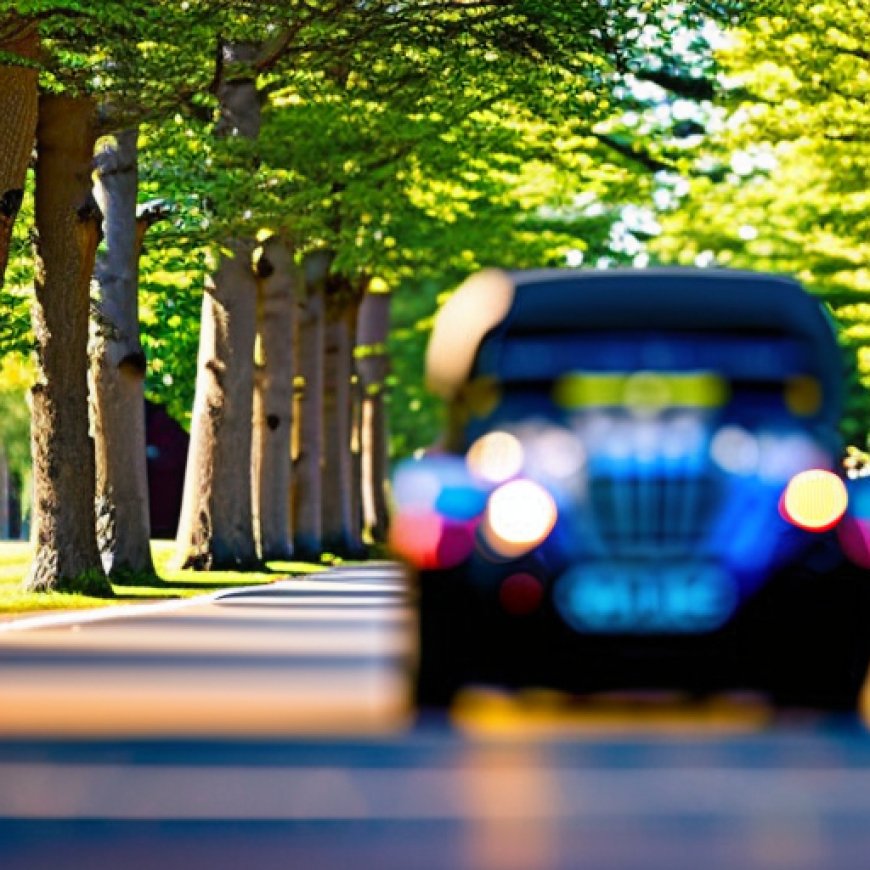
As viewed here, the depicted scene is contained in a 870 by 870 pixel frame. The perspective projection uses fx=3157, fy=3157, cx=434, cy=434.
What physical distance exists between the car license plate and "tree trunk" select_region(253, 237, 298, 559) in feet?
134

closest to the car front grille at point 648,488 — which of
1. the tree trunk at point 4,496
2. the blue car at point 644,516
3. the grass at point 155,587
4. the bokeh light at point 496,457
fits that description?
the blue car at point 644,516

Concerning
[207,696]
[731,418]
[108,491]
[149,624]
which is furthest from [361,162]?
[731,418]

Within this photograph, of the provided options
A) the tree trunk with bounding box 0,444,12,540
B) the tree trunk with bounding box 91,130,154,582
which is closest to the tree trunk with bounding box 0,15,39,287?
the tree trunk with bounding box 91,130,154,582

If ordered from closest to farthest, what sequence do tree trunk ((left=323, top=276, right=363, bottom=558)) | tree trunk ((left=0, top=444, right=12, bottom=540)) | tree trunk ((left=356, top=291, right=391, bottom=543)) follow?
tree trunk ((left=323, top=276, right=363, bottom=558)) < tree trunk ((left=356, top=291, right=391, bottom=543)) < tree trunk ((left=0, top=444, right=12, bottom=540))

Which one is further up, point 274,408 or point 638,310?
point 274,408

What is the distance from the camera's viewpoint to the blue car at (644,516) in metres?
14.1

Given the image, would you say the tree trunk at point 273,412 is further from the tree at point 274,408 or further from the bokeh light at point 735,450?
the bokeh light at point 735,450

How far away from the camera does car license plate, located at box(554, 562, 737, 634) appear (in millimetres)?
14039

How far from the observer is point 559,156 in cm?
5334

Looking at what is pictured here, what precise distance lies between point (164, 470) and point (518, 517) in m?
99.6

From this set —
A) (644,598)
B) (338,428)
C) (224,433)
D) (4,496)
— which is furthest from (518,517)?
(4,496)

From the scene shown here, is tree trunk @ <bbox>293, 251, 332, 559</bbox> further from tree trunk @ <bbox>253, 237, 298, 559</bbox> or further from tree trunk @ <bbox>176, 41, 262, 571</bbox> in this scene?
tree trunk @ <bbox>176, 41, 262, 571</bbox>

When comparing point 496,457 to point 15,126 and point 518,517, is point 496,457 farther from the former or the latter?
point 15,126

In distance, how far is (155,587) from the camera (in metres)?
40.6
